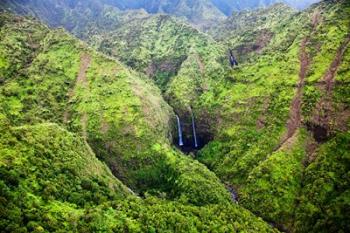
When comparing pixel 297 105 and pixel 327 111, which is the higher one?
pixel 327 111

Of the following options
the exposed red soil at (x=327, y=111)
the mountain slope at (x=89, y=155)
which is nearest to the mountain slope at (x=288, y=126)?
the exposed red soil at (x=327, y=111)

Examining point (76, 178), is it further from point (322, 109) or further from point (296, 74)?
point (296, 74)

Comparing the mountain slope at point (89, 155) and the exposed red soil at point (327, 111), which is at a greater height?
the exposed red soil at point (327, 111)

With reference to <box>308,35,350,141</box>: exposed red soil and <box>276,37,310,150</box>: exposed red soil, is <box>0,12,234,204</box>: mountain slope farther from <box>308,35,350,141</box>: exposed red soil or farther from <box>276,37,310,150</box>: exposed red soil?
<box>308,35,350,141</box>: exposed red soil

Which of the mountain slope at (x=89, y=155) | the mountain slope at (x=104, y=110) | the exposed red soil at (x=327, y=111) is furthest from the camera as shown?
the exposed red soil at (x=327, y=111)

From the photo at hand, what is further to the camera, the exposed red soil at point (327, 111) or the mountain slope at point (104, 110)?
the exposed red soil at point (327, 111)

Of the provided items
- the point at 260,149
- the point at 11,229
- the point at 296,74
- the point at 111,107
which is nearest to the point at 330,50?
the point at 296,74

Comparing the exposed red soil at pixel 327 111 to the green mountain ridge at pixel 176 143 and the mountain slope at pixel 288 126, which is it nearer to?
the mountain slope at pixel 288 126

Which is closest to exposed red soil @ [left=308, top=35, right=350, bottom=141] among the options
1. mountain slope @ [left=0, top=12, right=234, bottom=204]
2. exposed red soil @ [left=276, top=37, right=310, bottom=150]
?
exposed red soil @ [left=276, top=37, right=310, bottom=150]

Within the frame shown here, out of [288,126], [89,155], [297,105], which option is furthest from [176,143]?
[89,155]

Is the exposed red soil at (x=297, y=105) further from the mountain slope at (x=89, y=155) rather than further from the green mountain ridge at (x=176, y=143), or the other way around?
the mountain slope at (x=89, y=155)

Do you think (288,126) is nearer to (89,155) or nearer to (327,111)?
(327,111)

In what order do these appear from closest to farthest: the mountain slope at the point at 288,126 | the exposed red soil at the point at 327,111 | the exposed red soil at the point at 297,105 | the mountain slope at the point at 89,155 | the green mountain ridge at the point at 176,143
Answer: the mountain slope at the point at 89,155, the green mountain ridge at the point at 176,143, the mountain slope at the point at 288,126, the exposed red soil at the point at 327,111, the exposed red soil at the point at 297,105
